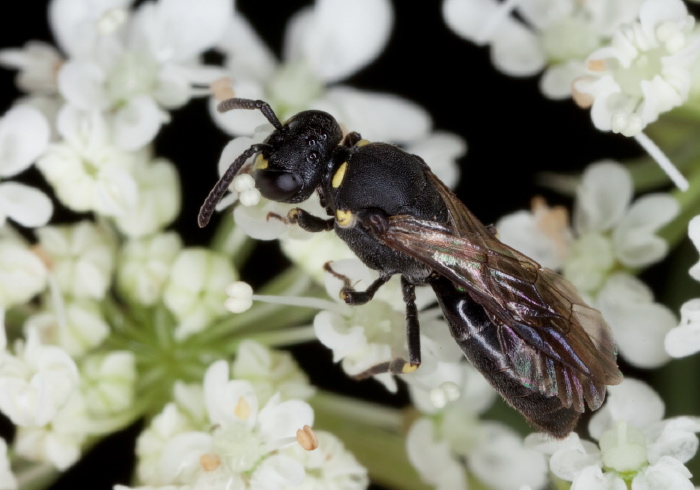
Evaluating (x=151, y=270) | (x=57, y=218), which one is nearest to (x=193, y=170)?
(x=57, y=218)

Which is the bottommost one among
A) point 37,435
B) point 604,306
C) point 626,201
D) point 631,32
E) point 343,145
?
point 37,435

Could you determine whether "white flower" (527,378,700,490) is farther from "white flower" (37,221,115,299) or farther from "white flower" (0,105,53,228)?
"white flower" (0,105,53,228)

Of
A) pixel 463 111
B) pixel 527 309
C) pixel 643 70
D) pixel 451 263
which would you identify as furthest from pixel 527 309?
pixel 463 111

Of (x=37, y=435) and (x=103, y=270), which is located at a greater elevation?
(x=103, y=270)

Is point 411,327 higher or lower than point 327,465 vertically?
higher

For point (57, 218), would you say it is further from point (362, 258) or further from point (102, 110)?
point (362, 258)

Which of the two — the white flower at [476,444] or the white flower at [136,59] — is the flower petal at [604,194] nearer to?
the white flower at [476,444]

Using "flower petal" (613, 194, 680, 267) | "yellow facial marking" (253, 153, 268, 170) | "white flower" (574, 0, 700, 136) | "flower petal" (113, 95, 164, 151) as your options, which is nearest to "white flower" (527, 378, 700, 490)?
"flower petal" (613, 194, 680, 267)

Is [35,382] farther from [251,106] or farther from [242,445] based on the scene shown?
[251,106]
